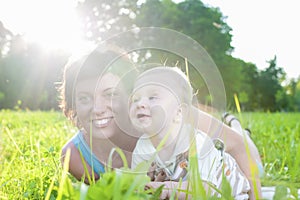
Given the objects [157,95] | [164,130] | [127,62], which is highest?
[127,62]

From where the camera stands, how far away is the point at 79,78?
204cm

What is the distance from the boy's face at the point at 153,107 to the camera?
157cm

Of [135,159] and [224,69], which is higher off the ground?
[224,69]

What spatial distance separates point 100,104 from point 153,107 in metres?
0.48

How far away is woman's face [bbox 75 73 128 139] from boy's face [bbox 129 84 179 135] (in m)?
0.23

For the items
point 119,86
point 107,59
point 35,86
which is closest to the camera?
point 119,86

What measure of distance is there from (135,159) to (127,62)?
42 centimetres

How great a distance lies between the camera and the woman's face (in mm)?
1872

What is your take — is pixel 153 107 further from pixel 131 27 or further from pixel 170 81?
pixel 131 27

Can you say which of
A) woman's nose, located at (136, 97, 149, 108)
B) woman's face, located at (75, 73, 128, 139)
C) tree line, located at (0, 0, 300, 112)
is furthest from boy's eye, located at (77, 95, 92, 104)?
tree line, located at (0, 0, 300, 112)

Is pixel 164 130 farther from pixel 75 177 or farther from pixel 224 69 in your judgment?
pixel 224 69

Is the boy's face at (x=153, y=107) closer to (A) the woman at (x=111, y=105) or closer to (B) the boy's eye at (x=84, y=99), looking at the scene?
(A) the woman at (x=111, y=105)

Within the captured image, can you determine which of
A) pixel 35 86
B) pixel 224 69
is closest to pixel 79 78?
pixel 224 69

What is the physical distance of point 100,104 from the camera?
199cm
